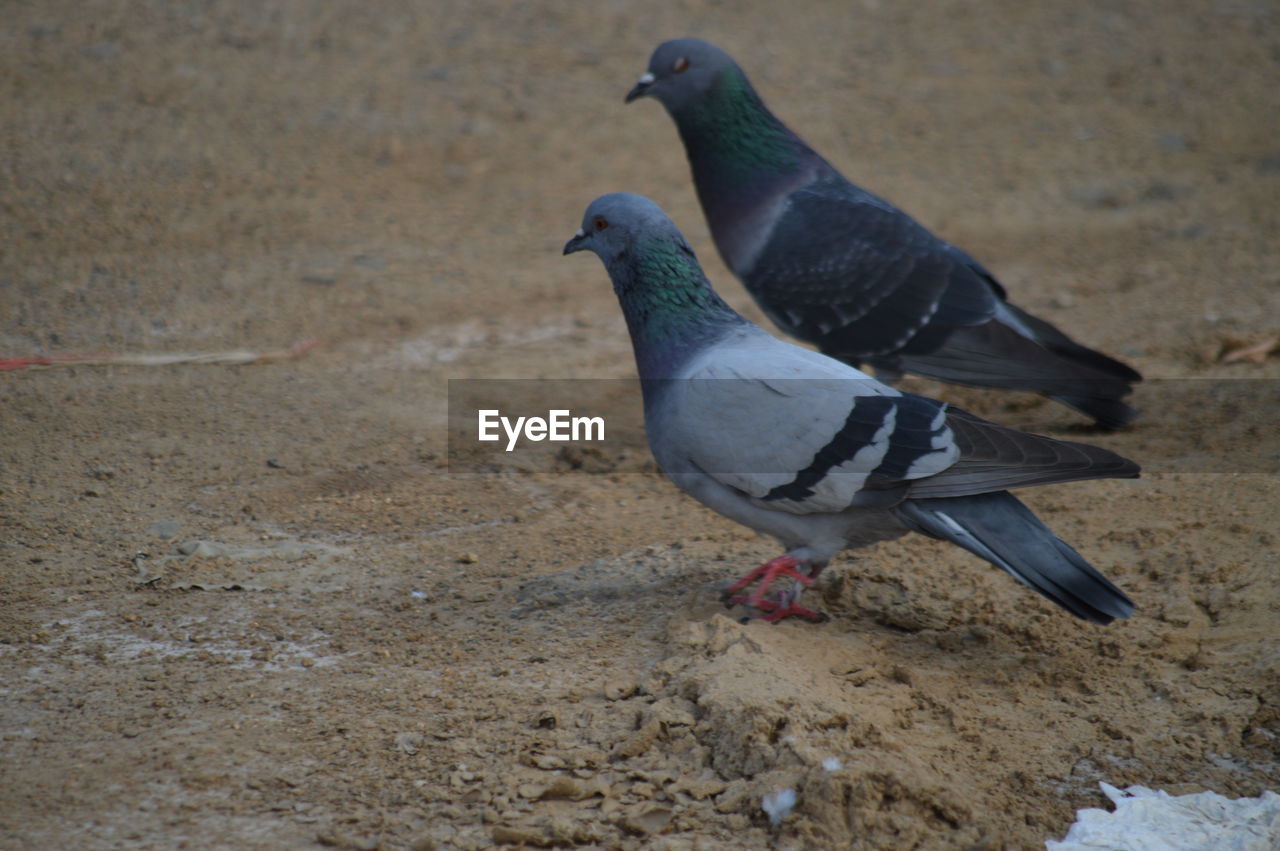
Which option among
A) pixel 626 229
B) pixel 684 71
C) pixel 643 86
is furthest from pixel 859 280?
pixel 626 229

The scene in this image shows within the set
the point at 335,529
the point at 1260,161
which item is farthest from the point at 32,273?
the point at 1260,161

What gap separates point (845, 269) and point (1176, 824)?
2.98 metres

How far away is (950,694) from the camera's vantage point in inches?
136

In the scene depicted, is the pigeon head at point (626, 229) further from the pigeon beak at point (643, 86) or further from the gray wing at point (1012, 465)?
the pigeon beak at point (643, 86)

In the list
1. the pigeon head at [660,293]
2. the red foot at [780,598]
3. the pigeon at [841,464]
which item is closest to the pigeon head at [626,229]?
the pigeon head at [660,293]

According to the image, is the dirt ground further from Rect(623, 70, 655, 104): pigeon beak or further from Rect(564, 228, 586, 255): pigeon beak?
Rect(623, 70, 655, 104): pigeon beak

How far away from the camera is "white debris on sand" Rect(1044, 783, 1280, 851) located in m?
2.86

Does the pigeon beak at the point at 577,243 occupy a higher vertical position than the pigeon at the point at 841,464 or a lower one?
higher

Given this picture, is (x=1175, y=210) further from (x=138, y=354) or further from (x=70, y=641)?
(x=70, y=641)

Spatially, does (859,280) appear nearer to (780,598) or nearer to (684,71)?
(684,71)

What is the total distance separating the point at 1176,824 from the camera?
2.93m
